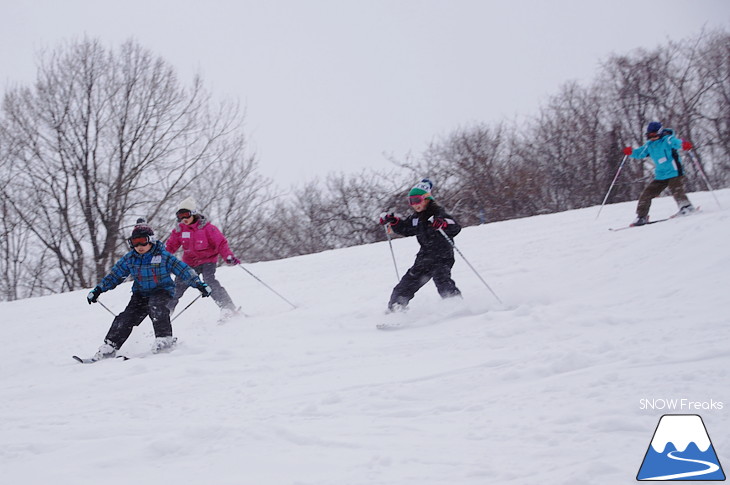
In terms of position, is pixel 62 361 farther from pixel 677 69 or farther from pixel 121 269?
pixel 677 69

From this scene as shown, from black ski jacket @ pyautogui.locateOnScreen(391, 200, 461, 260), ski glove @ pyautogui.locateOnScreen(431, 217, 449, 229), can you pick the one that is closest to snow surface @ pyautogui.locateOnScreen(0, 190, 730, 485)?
black ski jacket @ pyautogui.locateOnScreen(391, 200, 461, 260)

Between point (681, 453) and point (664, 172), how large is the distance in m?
7.75

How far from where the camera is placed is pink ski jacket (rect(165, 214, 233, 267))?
8141mm

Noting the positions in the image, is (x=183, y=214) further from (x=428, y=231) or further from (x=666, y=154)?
(x=666, y=154)

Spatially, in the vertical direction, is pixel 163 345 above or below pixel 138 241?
below

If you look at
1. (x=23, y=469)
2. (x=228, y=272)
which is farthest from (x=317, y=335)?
(x=228, y=272)

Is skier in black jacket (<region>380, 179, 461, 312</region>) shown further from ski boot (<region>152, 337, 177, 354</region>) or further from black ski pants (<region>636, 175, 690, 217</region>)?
black ski pants (<region>636, 175, 690, 217</region>)

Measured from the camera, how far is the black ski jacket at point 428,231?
7.06 m

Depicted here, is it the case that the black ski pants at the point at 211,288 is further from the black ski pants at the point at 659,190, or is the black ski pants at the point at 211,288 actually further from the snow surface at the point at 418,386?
the black ski pants at the point at 659,190

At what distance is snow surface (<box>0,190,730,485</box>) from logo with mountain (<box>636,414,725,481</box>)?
53mm

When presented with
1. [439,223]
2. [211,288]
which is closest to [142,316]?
[211,288]

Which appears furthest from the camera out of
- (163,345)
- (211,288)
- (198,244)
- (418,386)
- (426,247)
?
(198,244)

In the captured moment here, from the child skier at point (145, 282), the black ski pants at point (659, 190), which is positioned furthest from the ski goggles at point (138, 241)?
the black ski pants at point (659, 190)

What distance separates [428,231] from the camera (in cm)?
720
